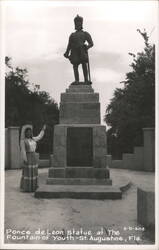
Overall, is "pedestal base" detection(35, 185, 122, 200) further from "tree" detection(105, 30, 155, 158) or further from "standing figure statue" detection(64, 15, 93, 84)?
"tree" detection(105, 30, 155, 158)

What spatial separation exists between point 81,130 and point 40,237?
4743 mm

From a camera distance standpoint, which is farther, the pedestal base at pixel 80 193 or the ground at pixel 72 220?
the pedestal base at pixel 80 193

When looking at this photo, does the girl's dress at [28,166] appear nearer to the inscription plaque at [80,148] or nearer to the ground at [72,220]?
the ground at [72,220]

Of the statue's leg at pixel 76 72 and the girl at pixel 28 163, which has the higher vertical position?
the statue's leg at pixel 76 72

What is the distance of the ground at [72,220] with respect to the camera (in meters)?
6.70

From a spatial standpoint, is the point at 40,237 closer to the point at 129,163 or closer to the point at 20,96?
the point at 129,163

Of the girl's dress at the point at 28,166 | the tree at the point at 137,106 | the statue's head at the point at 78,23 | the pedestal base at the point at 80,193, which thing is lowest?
the pedestal base at the point at 80,193

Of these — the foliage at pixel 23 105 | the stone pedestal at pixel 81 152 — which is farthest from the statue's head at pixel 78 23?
the foliage at pixel 23 105

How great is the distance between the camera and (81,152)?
11016mm

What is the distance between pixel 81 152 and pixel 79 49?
3041mm

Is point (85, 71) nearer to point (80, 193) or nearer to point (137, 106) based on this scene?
point (80, 193)

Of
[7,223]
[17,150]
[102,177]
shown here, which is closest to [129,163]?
[17,150]

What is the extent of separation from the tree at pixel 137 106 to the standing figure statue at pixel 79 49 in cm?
460

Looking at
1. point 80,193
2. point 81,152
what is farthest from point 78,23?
point 80,193
